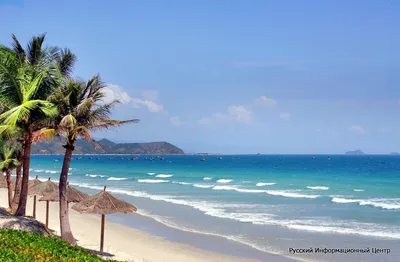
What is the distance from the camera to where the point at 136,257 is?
14695 mm

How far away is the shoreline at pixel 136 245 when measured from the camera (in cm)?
→ 1483

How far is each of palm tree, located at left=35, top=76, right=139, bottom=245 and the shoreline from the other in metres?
2.94

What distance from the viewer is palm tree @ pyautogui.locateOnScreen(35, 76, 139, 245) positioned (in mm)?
12836

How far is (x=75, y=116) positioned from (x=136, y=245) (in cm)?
628

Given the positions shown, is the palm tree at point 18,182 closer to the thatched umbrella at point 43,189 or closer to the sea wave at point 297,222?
the thatched umbrella at point 43,189

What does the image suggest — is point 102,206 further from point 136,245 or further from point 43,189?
point 43,189

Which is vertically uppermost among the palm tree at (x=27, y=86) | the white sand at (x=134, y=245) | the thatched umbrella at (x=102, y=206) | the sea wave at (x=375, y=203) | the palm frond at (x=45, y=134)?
the palm tree at (x=27, y=86)

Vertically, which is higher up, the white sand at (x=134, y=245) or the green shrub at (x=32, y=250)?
the green shrub at (x=32, y=250)

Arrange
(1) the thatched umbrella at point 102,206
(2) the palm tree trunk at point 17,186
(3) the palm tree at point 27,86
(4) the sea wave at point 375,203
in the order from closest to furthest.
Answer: (3) the palm tree at point 27,86, (1) the thatched umbrella at point 102,206, (2) the palm tree trunk at point 17,186, (4) the sea wave at point 375,203

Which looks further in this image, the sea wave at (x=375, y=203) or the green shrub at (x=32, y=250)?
the sea wave at (x=375, y=203)

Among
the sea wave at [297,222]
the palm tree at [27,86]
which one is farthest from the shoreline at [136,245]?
the sea wave at [297,222]

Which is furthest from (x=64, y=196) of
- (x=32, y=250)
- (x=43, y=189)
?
(x=43, y=189)

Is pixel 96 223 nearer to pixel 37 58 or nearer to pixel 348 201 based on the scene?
pixel 37 58

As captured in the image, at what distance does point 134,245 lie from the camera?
16.9 metres
